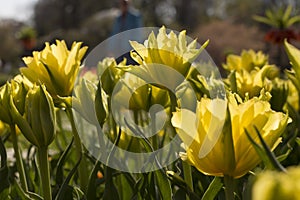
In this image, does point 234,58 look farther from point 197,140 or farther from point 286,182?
point 286,182

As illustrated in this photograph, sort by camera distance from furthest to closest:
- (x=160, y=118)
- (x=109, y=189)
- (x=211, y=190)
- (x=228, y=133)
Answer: (x=160, y=118) → (x=109, y=189) → (x=211, y=190) → (x=228, y=133)

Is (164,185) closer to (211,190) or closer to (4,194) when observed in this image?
(211,190)

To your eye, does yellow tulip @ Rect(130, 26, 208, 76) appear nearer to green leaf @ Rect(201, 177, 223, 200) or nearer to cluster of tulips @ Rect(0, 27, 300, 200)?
cluster of tulips @ Rect(0, 27, 300, 200)

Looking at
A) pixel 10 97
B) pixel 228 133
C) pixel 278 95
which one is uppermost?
pixel 10 97

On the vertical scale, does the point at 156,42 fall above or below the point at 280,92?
above

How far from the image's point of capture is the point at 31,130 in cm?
78

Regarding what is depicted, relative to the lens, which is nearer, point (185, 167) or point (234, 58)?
point (185, 167)

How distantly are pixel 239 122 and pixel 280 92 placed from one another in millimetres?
640

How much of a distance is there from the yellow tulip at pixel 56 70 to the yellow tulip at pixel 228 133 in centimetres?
38

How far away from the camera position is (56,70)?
3.20 feet

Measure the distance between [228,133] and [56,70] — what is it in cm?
45

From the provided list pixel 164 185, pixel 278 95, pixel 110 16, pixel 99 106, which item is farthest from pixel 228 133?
pixel 110 16

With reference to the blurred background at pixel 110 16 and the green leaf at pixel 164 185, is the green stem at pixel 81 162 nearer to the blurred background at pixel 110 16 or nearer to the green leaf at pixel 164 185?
the green leaf at pixel 164 185

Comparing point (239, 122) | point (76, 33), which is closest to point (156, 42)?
point (239, 122)
